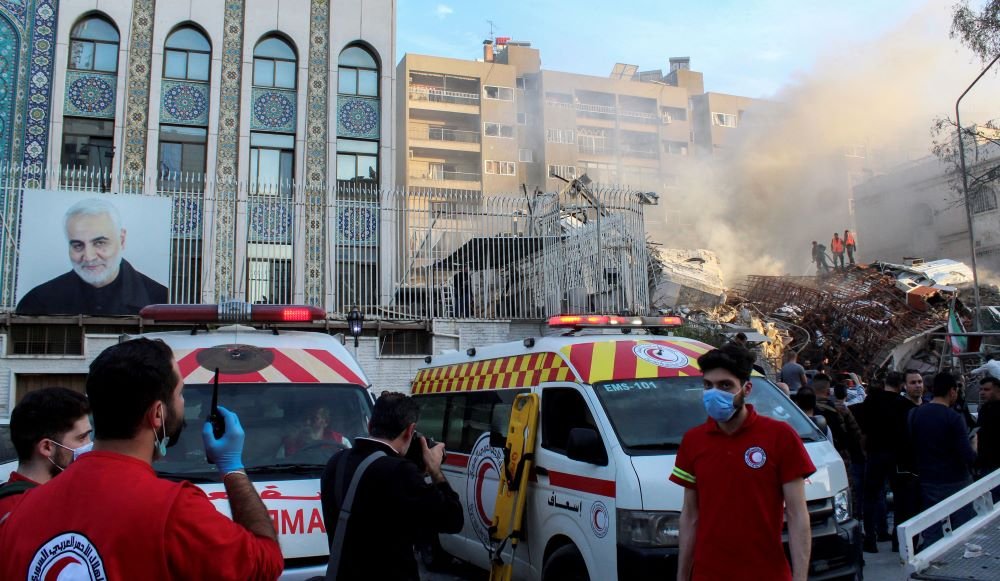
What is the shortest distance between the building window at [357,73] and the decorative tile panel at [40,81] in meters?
6.55

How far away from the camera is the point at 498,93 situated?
1895 inches

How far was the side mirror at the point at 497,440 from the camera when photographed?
6066 millimetres

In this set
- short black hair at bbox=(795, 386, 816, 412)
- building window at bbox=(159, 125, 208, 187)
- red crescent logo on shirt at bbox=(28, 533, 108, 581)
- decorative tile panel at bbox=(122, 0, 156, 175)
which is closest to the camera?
red crescent logo on shirt at bbox=(28, 533, 108, 581)

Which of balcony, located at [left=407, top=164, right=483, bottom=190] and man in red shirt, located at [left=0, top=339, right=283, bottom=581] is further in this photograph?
balcony, located at [left=407, top=164, right=483, bottom=190]

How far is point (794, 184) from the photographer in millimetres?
43344

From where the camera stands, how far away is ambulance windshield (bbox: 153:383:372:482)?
468 cm

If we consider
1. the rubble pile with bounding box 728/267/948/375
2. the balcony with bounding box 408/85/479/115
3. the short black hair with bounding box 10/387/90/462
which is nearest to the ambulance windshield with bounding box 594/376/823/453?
the short black hair with bounding box 10/387/90/462

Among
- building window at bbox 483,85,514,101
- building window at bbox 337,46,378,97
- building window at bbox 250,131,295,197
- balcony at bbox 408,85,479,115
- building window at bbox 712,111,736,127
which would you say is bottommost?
building window at bbox 250,131,295,197

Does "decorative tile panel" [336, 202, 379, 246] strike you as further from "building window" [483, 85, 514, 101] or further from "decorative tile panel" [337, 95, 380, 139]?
"building window" [483, 85, 514, 101]

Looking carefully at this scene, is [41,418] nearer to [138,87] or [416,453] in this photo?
[416,453]

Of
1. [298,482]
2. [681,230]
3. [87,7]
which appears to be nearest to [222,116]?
[87,7]

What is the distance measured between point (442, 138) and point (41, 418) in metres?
45.0

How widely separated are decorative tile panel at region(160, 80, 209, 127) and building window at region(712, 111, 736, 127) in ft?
155

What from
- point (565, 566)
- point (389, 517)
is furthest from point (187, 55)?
point (389, 517)
